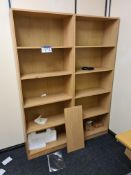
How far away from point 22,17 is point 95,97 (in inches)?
70.1

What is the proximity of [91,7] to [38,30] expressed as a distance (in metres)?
0.90

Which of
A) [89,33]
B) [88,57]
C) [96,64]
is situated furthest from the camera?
[96,64]

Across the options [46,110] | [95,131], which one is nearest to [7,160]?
[46,110]

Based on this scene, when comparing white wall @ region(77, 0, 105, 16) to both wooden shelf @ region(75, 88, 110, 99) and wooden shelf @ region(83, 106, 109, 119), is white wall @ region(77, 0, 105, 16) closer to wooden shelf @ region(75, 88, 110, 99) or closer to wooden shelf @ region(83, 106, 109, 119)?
wooden shelf @ region(75, 88, 110, 99)

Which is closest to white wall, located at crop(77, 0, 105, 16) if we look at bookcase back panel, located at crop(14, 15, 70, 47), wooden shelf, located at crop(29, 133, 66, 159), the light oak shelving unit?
the light oak shelving unit

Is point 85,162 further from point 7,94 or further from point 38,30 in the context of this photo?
point 38,30

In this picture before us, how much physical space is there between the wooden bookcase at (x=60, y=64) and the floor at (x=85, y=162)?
0.55ft

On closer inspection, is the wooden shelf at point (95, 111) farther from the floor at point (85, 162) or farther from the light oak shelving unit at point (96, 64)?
the floor at point (85, 162)

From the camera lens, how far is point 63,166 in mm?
1976

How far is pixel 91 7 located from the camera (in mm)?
2168

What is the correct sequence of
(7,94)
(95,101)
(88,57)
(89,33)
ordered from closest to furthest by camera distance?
(7,94) < (89,33) < (88,57) < (95,101)

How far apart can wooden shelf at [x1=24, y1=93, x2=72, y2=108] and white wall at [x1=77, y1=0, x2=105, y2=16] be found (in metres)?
1.26

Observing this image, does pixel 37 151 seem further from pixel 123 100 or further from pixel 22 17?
pixel 22 17

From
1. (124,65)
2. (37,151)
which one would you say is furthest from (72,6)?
(37,151)
